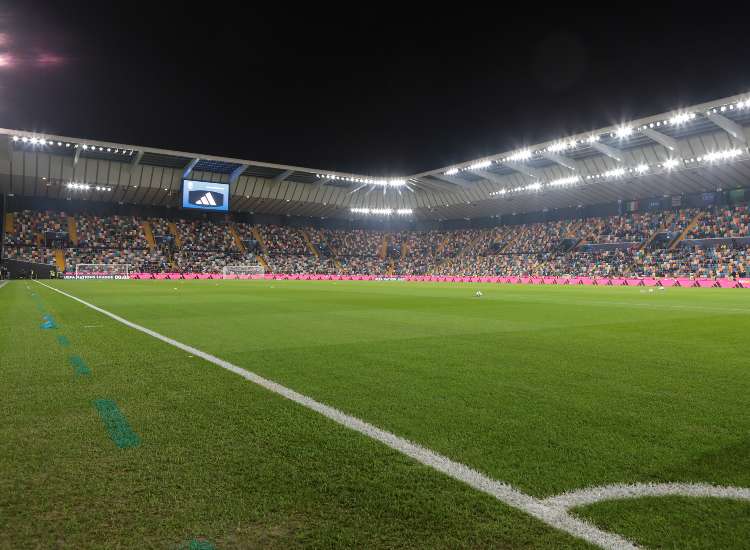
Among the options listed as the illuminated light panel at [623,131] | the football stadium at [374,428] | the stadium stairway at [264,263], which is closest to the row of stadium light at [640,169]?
the illuminated light panel at [623,131]

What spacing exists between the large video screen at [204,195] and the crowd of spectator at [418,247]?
776cm

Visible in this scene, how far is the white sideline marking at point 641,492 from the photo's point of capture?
2.43 metres

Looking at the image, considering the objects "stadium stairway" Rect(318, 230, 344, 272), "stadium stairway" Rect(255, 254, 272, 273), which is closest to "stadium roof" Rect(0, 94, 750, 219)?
"stadium stairway" Rect(318, 230, 344, 272)

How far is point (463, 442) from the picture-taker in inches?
129

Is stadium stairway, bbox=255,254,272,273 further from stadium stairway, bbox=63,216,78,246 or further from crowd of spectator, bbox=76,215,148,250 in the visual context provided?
stadium stairway, bbox=63,216,78,246

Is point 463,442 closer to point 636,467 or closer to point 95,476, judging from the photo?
point 636,467

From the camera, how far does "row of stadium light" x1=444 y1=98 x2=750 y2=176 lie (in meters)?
36.1

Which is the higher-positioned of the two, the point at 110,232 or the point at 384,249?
the point at 384,249

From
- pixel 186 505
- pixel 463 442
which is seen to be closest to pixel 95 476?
pixel 186 505

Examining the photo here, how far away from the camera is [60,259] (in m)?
54.3

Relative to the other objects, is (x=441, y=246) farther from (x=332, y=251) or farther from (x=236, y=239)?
(x=236, y=239)

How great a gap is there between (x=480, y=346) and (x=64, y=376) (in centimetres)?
562

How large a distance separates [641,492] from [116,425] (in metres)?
3.52

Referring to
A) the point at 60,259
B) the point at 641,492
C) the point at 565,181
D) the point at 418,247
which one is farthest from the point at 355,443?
the point at 418,247
